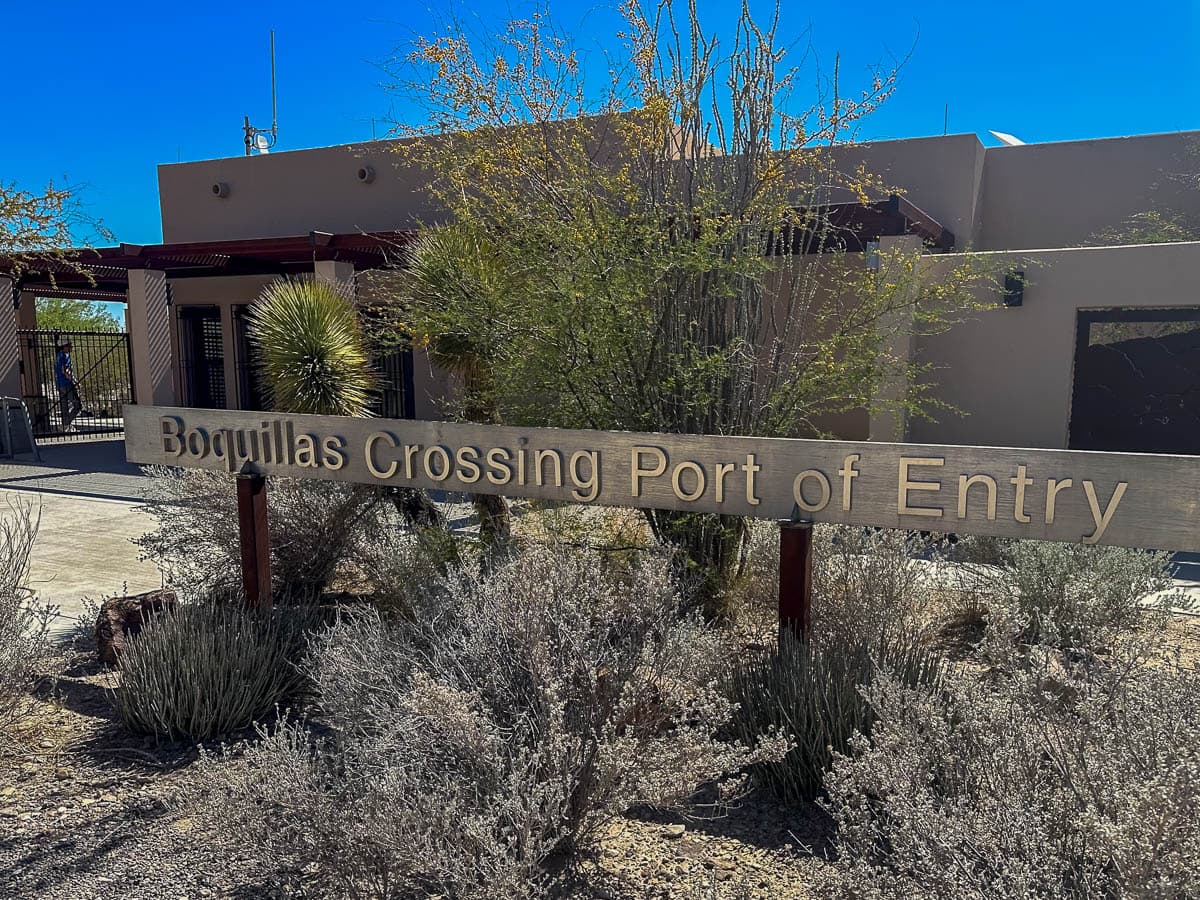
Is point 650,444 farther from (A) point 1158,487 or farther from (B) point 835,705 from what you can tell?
(A) point 1158,487

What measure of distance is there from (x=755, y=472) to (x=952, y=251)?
9919mm

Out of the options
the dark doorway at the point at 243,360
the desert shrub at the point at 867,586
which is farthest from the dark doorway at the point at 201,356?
the desert shrub at the point at 867,586

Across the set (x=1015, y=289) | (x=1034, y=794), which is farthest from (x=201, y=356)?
(x=1034, y=794)

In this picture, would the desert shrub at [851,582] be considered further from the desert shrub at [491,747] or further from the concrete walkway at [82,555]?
the concrete walkway at [82,555]

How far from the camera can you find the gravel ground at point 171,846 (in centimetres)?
282

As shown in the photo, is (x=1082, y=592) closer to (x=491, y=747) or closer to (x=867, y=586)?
(x=867, y=586)

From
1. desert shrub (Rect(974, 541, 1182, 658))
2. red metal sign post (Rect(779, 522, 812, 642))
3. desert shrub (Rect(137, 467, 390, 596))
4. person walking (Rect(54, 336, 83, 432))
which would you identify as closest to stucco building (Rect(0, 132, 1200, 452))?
person walking (Rect(54, 336, 83, 432))

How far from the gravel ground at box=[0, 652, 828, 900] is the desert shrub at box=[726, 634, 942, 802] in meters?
0.16

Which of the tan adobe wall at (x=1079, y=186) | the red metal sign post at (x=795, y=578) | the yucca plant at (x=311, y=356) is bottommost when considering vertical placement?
the red metal sign post at (x=795, y=578)

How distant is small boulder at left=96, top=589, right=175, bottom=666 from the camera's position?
198 inches

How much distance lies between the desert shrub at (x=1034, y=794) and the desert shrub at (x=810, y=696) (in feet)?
1.29

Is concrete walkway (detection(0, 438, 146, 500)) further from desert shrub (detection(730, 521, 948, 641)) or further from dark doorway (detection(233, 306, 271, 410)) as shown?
desert shrub (detection(730, 521, 948, 641))

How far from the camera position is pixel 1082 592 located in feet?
15.9

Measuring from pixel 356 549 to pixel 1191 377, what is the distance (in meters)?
9.31
